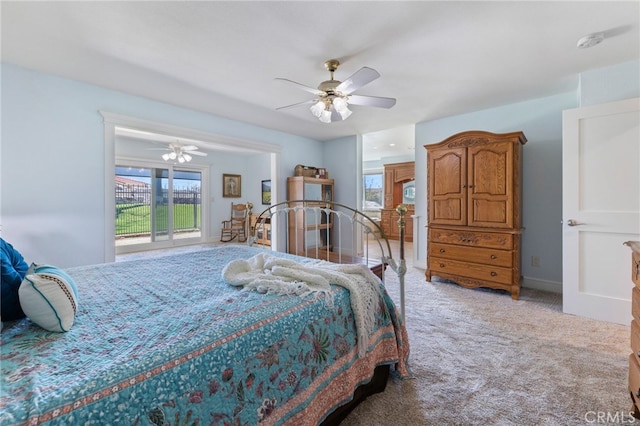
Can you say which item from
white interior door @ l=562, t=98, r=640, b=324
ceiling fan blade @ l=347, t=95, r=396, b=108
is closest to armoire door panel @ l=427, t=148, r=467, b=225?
white interior door @ l=562, t=98, r=640, b=324

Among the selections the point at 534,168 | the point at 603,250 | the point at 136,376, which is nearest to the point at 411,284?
the point at 603,250

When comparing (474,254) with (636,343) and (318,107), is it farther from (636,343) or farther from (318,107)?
(318,107)

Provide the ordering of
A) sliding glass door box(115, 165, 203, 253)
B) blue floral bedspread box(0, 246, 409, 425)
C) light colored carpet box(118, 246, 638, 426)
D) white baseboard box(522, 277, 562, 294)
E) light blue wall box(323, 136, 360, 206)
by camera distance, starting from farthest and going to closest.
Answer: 1. sliding glass door box(115, 165, 203, 253)
2. light blue wall box(323, 136, 360, 206)
3. white baseboard box(522, 277, 562, 294)
4. light colored carpet box(118, 246, 638, 426)
5. blue floral bedspread box(0, 246, 409, 425)

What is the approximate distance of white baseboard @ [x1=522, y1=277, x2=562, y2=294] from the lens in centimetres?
330

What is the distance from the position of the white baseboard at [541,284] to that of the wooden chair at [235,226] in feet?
18.7

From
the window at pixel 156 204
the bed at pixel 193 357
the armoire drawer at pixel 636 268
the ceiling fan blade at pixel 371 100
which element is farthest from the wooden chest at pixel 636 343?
the window at pixel 156 204

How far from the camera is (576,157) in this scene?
2.61 meters

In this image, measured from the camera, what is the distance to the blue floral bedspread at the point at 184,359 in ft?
2.34

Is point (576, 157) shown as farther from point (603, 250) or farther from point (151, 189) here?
point (151, 189)

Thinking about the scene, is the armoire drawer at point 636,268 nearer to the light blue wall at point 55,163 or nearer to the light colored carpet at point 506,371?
the light colored carpet at point 506,371

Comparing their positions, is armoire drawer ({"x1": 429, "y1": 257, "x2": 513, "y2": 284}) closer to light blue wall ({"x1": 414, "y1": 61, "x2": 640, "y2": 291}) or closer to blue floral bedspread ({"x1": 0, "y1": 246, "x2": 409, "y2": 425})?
light blue wall ({"x1": 414, "y1": 61, "x2": 640, "y2": 291})

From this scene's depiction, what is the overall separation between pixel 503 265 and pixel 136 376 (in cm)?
350

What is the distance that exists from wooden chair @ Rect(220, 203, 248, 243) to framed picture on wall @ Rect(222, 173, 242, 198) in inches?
13.2

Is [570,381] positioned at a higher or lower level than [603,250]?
lower
